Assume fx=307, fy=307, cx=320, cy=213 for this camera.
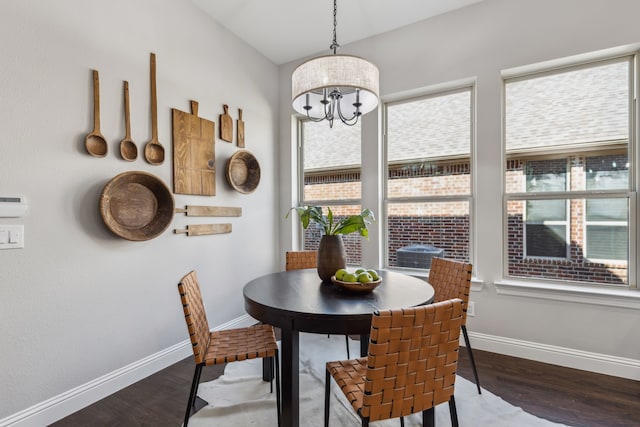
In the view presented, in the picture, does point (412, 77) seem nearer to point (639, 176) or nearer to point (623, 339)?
point (639, 176)

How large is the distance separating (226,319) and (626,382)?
311 centimetres

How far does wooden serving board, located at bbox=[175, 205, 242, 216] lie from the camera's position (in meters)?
2.52

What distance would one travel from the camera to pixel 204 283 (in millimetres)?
2713

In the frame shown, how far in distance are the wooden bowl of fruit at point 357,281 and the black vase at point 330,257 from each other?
13cm

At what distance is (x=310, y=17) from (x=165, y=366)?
3176 millimetres

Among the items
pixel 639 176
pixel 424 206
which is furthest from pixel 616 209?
pixel 424 206

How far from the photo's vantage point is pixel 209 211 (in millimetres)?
2723

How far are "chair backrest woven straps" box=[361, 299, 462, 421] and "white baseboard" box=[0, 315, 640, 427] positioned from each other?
1.69 meters

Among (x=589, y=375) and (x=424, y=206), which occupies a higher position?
(x=424, y=206)

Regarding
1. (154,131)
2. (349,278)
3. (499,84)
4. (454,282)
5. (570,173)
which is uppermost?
(499,84)

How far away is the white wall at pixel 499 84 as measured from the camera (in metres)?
2.19

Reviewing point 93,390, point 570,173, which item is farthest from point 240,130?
point 570,173

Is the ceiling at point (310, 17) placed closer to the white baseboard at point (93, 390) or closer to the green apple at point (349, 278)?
the green apple at point (349, 278)

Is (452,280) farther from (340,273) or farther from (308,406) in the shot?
(308,406)
